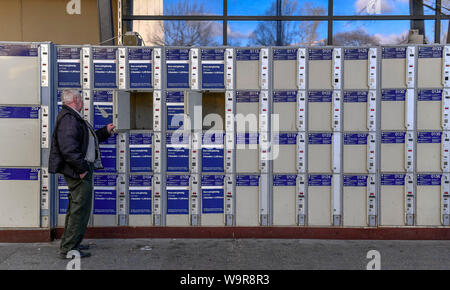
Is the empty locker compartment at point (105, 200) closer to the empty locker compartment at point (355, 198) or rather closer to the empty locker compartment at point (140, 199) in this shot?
the empty locker compartment at point (140, 199)

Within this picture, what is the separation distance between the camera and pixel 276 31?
7684 millimetres

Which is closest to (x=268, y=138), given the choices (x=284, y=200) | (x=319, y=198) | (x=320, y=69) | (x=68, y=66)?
(x=284, y=200)

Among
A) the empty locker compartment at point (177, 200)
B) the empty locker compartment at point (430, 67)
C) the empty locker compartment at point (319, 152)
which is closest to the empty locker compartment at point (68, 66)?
the empty locker compartment at point (177, 200)

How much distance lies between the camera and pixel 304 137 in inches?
238

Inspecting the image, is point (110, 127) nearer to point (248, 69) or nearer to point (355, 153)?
point (248, 69)

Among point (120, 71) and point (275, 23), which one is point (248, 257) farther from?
point (275, 23)

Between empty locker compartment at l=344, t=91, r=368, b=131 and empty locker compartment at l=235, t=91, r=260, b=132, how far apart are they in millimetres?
1386

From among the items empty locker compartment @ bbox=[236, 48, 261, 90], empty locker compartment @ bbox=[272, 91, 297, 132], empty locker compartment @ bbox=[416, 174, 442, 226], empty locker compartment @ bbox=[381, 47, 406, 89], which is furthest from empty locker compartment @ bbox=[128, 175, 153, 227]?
empty locker compartment @ bbox=[416, 174, 442, 226]

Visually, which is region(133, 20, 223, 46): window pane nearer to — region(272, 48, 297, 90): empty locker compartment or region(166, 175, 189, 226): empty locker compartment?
region(272, 48, 297, 90): empty locker compartment

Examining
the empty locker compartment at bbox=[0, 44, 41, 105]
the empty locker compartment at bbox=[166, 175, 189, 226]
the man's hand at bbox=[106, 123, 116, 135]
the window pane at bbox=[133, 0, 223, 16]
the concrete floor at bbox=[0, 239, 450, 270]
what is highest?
the window pane at bbox=[133, 0, 223, 16]

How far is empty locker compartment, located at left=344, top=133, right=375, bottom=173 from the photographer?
604cm

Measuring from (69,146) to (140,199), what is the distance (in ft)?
5.04
